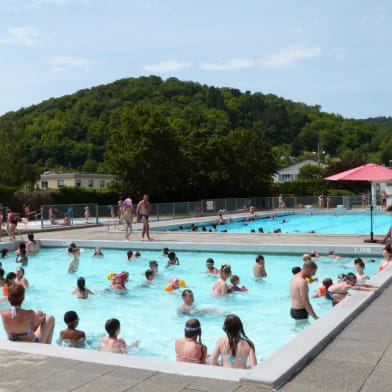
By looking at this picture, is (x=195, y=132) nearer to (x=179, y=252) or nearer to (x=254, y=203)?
(x=254, y=203)

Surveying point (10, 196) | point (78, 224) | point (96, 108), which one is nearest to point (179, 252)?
point (78, 224)

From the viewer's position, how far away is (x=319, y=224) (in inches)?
1411

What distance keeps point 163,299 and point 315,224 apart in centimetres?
2477

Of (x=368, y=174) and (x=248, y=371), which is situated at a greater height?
(x=368, y=174)

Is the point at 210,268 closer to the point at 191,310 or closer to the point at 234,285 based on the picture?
the point at 234,285

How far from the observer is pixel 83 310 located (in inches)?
477

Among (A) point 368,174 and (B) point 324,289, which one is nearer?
(B) point 324,289

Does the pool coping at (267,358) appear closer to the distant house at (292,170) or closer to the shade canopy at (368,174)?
the shade canopy at (368,174)

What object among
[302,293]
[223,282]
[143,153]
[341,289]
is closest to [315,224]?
[143,153]

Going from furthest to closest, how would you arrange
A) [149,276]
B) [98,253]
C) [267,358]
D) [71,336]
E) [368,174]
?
1. [368,174]
2. [98,253]
3. [149,276]
4. [71,336]
5. [267,358]

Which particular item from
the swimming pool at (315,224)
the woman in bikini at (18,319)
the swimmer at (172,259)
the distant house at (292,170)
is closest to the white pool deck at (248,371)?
the woman in bikini at (18,319)

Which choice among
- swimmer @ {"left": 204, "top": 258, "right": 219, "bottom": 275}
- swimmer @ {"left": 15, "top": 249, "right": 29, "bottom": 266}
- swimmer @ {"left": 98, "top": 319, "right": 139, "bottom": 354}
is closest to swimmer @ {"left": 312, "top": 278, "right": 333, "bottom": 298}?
swimmer @ {"left": 204, "top": 258, "right": 219, "bottom": 275}

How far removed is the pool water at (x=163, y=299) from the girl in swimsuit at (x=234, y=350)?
3.31 meters

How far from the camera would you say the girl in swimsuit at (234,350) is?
19.4ft
